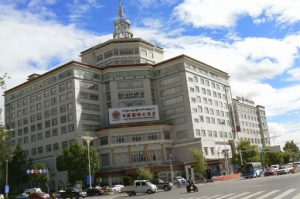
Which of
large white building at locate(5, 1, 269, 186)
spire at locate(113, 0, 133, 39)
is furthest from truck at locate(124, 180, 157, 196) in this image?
spire at locate(113, 0, 133, 39)

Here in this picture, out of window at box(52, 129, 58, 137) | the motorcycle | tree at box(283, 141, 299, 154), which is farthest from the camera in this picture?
tree at box(283, 141, 299, 154)

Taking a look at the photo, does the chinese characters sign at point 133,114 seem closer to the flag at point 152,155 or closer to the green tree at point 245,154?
the flag at point 152,155

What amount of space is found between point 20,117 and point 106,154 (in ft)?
108

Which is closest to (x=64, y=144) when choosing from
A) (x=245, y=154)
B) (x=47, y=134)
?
(x=47, y=134)

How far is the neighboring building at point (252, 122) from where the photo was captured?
14562cm

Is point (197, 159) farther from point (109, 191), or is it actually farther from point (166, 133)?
point (109, 191)

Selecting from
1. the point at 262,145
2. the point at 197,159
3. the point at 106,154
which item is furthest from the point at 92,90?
the point at 262,145

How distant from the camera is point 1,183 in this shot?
87.0 meters

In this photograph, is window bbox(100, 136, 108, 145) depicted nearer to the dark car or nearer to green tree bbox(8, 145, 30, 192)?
green tree bbox(8, 145, 30, 192)

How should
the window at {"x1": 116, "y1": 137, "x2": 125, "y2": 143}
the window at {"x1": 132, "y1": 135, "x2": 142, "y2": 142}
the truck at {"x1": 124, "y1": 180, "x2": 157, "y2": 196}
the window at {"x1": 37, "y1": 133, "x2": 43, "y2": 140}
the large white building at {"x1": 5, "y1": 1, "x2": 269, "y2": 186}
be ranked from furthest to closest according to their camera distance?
the window at {"x1": 37, "y1": 133, "x2": 43, "y2": 140} < the window at {"x1": 132, "y1": 135, "x2": 142, "y2": 142} < the large white building at {"x1": 5, "y1": 1, "x2": 269, "y2": 186} < the window at {"x1": 116, "y1": 137, "x2": 125, "y2": 143} < the truck at {"x1": 124, "y1": 180, "x2": 157, "y2": 196}

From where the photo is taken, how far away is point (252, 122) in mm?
156375

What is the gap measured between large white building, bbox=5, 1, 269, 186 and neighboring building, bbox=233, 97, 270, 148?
30569 mm

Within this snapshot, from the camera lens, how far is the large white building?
93.4 meters

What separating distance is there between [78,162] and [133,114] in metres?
23.5
